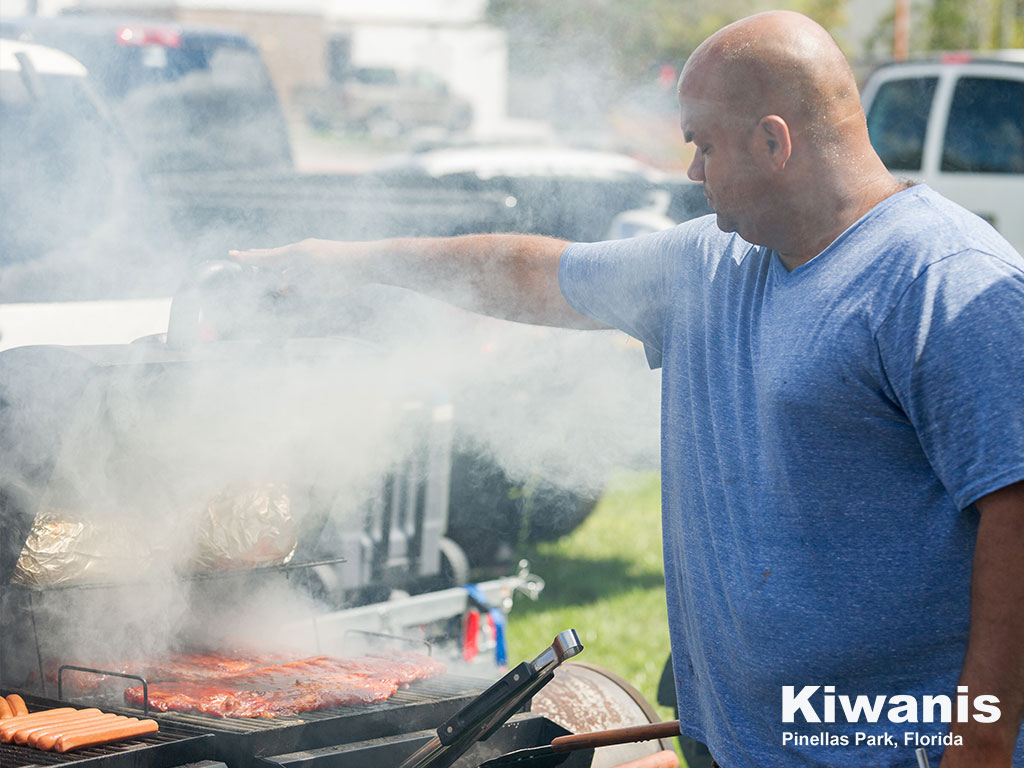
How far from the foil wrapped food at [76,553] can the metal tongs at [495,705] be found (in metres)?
0.89

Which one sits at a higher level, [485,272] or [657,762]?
[485,272]

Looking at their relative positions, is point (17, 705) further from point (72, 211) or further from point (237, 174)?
point (237, 174)

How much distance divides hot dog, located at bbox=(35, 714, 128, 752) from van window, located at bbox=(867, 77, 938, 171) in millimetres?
8245

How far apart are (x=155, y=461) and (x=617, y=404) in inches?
100

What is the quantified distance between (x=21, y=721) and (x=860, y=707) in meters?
1.62

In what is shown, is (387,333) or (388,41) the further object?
(388,41)

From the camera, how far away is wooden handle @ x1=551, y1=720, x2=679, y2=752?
2357 millimetres

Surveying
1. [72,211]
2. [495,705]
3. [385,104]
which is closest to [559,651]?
[495,705]

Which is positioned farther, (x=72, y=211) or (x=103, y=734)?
(x=72, y=211)

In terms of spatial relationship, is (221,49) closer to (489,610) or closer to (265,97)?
(265,97)

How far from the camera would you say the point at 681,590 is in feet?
7.43

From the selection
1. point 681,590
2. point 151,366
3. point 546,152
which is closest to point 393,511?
point 151,366

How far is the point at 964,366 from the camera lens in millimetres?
1707

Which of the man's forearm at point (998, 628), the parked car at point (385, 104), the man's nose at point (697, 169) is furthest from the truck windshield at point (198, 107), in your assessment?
the parked car at point (385, 104)
